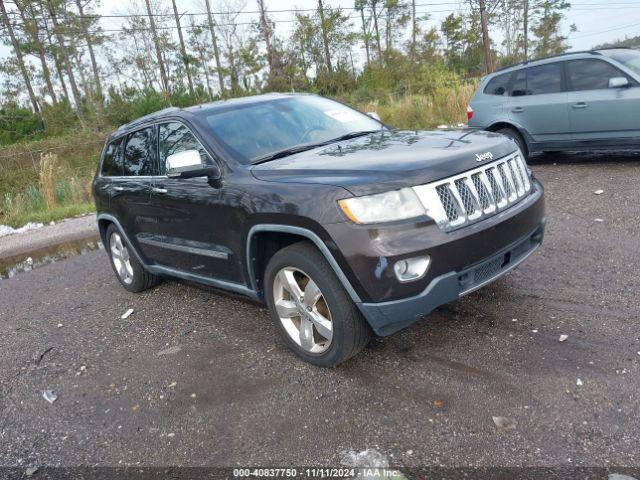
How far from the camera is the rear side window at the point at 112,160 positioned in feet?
17.2

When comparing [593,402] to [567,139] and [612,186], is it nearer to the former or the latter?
[612,186]

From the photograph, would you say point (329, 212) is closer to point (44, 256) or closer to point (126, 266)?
point (126, 266)

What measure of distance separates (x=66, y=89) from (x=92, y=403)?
143 feet

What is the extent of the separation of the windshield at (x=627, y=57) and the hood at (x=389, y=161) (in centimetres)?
525

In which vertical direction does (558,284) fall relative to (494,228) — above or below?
below

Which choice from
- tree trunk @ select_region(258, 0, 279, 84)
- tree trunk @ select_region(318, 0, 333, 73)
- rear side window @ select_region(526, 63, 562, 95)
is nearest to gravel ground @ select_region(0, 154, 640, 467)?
rear side window @ select_region(526, 63, 562, 95)

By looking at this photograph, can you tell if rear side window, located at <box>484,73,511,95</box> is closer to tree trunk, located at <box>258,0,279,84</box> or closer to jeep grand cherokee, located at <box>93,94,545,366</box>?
jeep grand cherokee, located at <box>93,94,545,366</box>

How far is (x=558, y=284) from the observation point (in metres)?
4.14

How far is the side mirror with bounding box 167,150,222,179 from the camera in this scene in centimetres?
348

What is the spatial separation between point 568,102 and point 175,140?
20.9 feet

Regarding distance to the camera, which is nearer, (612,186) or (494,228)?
(494,228)

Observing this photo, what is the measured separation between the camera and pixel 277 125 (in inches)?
162

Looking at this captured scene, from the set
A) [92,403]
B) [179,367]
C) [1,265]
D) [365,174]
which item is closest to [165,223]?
[179,367]

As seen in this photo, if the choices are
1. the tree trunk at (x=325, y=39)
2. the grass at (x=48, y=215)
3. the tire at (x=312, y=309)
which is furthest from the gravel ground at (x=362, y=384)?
the tree trunk at (x=325, y=39)
